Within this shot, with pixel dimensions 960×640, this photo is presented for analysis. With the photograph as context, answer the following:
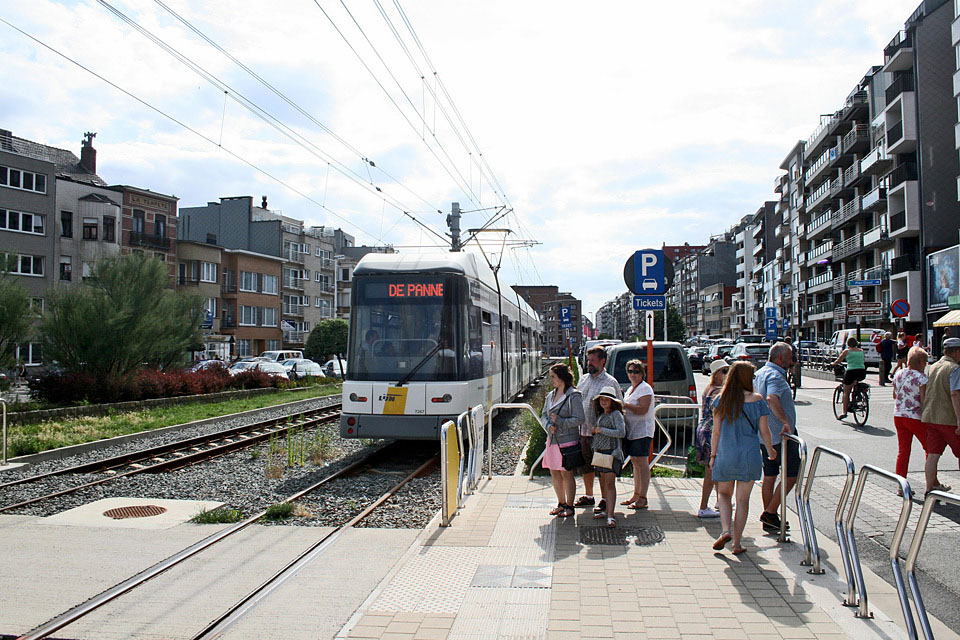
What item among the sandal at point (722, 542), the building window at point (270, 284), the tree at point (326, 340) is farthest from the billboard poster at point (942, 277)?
the building window at point (270, 284)

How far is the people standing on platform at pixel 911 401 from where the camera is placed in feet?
28.4

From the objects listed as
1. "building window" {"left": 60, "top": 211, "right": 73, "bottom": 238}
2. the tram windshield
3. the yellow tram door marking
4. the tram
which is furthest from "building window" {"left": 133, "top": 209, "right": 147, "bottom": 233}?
the yellow tram door marking

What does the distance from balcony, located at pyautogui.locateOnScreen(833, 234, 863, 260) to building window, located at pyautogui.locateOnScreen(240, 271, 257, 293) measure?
156 ft

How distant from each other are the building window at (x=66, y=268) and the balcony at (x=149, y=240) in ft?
16.1

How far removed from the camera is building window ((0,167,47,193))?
44.1 metres

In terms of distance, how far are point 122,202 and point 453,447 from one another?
5291 cm

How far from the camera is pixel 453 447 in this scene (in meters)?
7.86

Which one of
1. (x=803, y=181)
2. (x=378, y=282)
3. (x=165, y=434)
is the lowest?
(x=165, y=434)

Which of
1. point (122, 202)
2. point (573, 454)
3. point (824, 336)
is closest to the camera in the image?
point (573, 454)

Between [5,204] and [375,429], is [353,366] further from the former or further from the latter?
[5,204]

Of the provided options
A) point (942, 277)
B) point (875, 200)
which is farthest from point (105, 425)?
point (875, 200)

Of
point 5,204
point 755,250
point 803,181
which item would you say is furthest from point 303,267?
point 755,250

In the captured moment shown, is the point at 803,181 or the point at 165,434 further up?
the point at 803,181

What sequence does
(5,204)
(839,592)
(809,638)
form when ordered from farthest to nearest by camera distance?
(5,204), (839,592), (809,638)
